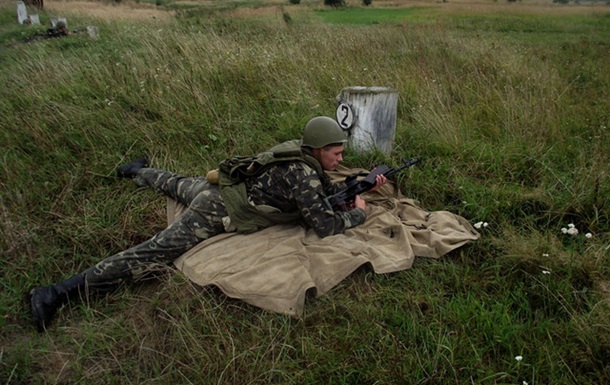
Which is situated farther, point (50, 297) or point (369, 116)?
point (369, 116)

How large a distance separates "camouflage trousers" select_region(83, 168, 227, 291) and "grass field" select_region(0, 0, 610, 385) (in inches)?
5.8

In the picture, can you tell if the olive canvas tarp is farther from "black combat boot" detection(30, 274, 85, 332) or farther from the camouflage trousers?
"black combat boot" detection(30, 274, 85, 332)

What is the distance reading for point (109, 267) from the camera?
330 centimetres

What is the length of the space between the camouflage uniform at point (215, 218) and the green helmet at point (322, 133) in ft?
A: 0.72

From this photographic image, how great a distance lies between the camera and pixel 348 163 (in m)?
4.76

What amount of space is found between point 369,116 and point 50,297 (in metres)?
3.30

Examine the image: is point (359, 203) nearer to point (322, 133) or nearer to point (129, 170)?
point (322, 133)

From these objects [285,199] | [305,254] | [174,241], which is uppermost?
[285,199]

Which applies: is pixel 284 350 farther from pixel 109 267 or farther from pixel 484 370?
pixel 109 267

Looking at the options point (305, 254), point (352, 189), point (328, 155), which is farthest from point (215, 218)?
point (352, 189)

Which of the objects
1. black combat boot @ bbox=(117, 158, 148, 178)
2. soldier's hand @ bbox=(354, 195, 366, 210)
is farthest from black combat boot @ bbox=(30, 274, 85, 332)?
soldier's hand @ bbox=(354, 195, 366, 210)

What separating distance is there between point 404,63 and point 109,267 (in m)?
5.40

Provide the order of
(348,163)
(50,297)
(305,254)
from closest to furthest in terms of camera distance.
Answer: (50,297) < (305,254) < (348,163)

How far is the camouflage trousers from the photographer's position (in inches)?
130
